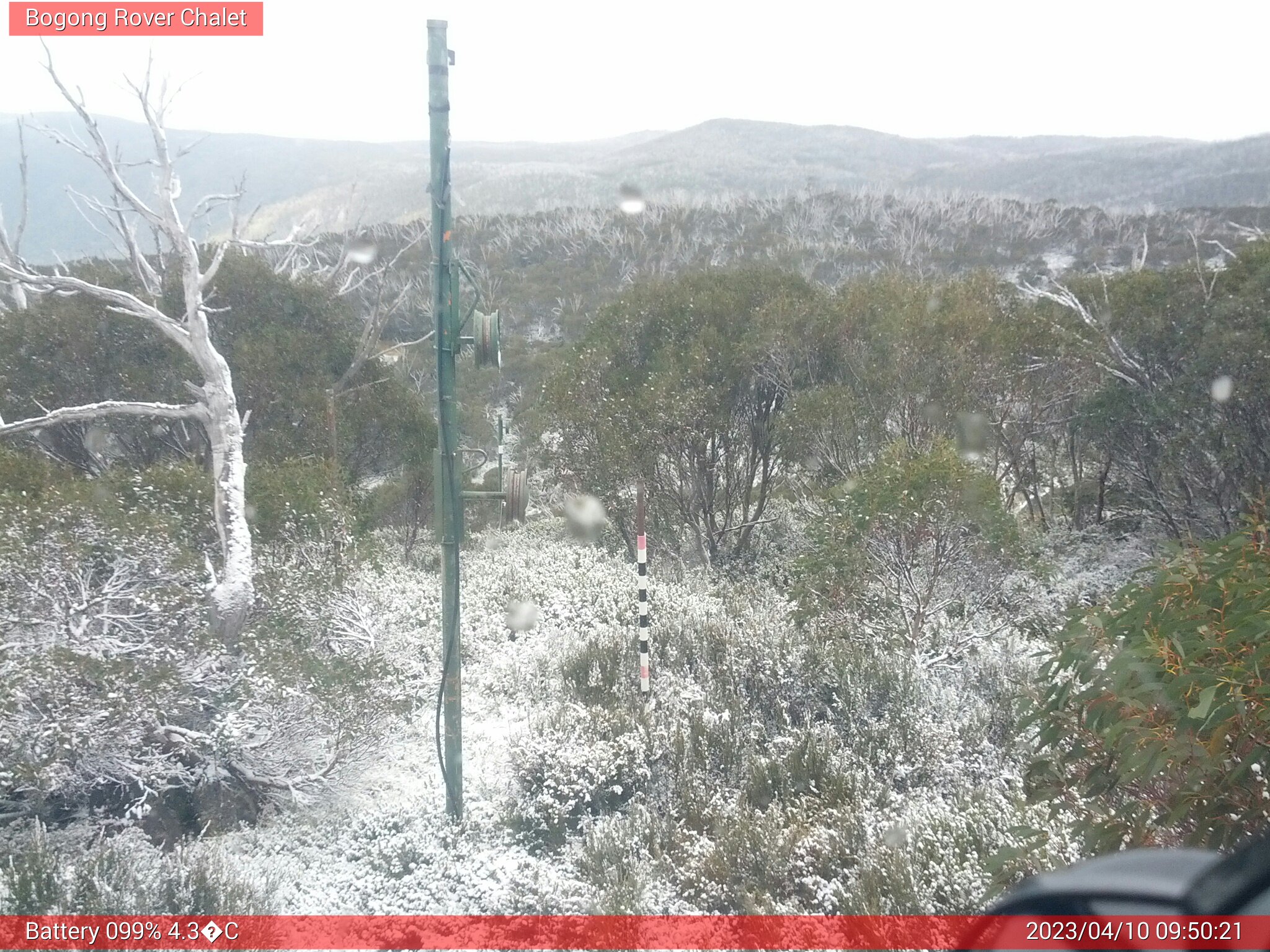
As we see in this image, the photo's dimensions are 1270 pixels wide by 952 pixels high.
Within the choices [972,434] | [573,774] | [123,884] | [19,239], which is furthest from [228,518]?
[972,434]

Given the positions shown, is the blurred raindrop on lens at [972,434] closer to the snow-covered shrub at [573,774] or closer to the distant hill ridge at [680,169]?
the snow-covered shrub at [573,774]

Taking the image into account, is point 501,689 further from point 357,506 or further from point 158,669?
point 357,506

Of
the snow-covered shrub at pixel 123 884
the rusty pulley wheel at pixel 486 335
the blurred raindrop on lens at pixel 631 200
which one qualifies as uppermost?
the blurred raindrop on lens at pixel 631 200

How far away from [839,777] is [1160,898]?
421cm

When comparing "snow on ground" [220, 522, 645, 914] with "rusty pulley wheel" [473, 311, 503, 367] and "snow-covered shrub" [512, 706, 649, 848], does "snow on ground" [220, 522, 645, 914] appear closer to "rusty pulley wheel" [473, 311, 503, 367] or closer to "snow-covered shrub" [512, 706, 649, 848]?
"snow-covered shrub" [512, 706, 649, 848]

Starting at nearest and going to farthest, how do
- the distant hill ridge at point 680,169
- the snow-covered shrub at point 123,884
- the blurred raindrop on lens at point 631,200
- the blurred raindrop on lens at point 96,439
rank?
the snow-covered shrub at point 123,884 < the blurred raindrop on lens at point 96,439 < the distant hill ridge at point 680,169 < the blurred raindrop on lens at point 631,200

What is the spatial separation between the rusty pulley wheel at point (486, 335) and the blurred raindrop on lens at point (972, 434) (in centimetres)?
802

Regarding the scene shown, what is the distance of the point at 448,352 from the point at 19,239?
1061cm

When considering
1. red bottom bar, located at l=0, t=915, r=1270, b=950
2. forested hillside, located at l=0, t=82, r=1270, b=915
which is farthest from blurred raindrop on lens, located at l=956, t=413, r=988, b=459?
red bottom bar, located at l=0, t=915, r=1270, b=950

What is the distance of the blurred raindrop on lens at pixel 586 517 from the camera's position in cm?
1190

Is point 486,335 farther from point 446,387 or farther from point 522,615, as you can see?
point 522,615

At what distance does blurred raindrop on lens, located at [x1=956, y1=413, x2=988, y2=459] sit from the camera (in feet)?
36.9

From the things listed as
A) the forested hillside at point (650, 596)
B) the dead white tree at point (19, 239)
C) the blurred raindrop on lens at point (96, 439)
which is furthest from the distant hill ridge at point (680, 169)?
the blurred raindrop on lens at point (96, 439)

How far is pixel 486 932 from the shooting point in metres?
3.95
